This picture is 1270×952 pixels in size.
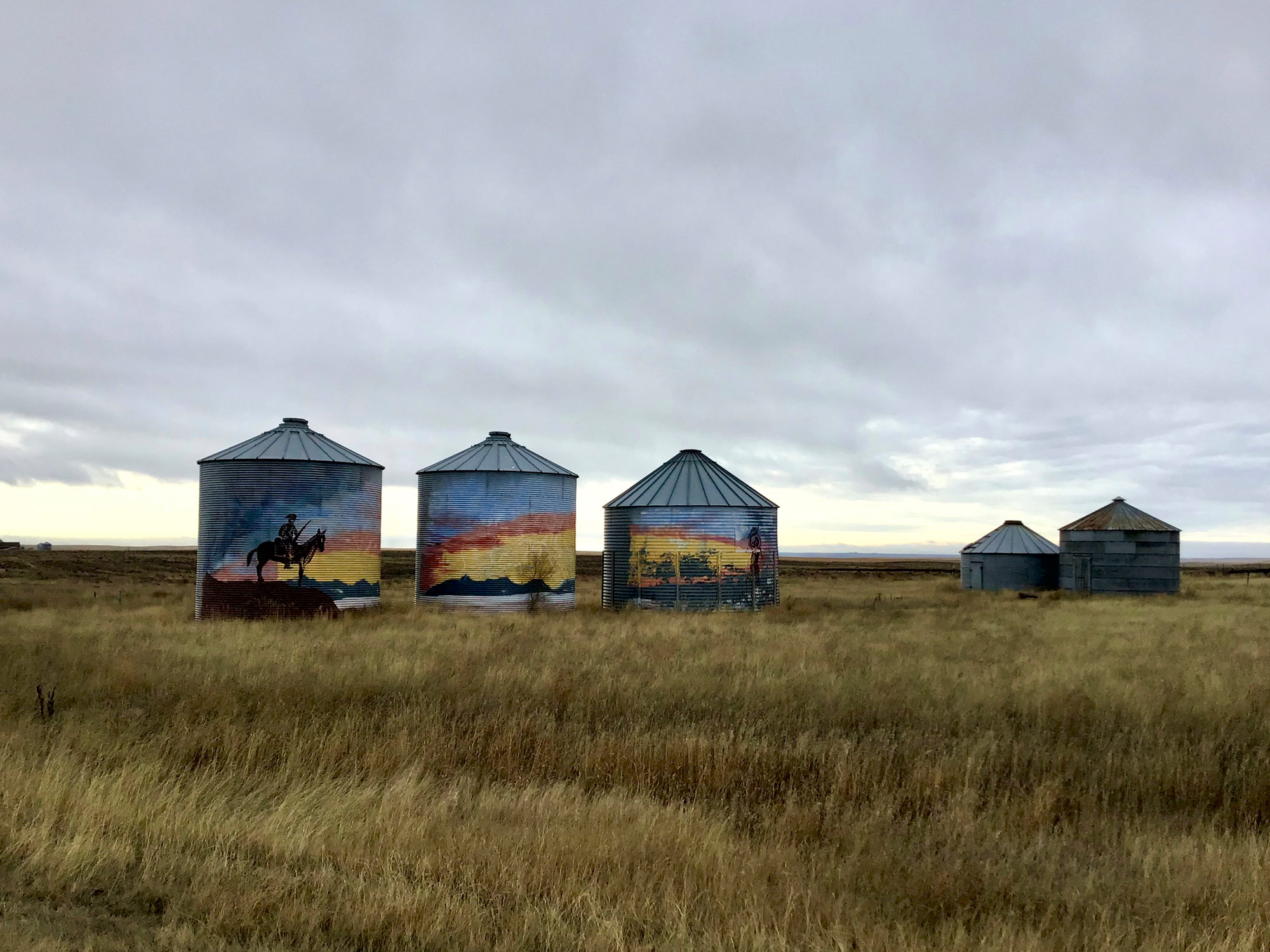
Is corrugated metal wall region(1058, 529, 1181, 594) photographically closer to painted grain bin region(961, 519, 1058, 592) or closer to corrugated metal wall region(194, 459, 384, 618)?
painted grain bin region(961, 519, 1058, 592)

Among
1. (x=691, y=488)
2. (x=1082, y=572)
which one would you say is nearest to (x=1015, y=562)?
(x=1082, y=572)

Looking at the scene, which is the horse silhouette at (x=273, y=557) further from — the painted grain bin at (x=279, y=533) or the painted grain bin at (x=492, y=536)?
the painted grain bin at (x=492, y=536)

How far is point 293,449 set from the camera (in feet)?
83.5

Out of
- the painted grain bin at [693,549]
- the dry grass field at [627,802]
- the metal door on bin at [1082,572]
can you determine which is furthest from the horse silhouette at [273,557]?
the metal door on bin at [1082,572]

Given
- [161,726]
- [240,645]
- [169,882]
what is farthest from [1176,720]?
[240,645]

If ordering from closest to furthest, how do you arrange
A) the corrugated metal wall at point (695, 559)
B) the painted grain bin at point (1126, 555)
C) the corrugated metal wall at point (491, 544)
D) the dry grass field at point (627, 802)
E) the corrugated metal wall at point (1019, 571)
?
the dry grass field at point (627, 802)
the corrugated metal wall at point (491, 544)
the corrugated metal wall at point (695, 559)
the painted grain bin at point (1126, 555)
the corrugated metal wall at point (1019, 571)

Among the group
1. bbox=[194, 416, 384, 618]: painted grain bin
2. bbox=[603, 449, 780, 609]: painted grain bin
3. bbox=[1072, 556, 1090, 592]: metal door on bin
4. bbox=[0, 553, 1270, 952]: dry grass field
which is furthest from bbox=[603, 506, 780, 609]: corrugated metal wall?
bbox=[1072, 556, 1090, 592]: metal door on bin

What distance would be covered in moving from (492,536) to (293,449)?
6.25m

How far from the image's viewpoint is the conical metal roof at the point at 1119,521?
39.1 metres

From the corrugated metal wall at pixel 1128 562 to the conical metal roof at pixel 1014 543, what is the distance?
9.90 ft

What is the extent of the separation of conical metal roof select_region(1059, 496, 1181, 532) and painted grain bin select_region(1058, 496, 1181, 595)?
0.03 meters

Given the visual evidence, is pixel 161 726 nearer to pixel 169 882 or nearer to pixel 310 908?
pixel 169 882

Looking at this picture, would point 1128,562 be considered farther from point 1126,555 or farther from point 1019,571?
point 1019,571

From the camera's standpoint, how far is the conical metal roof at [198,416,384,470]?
82.6 feet
